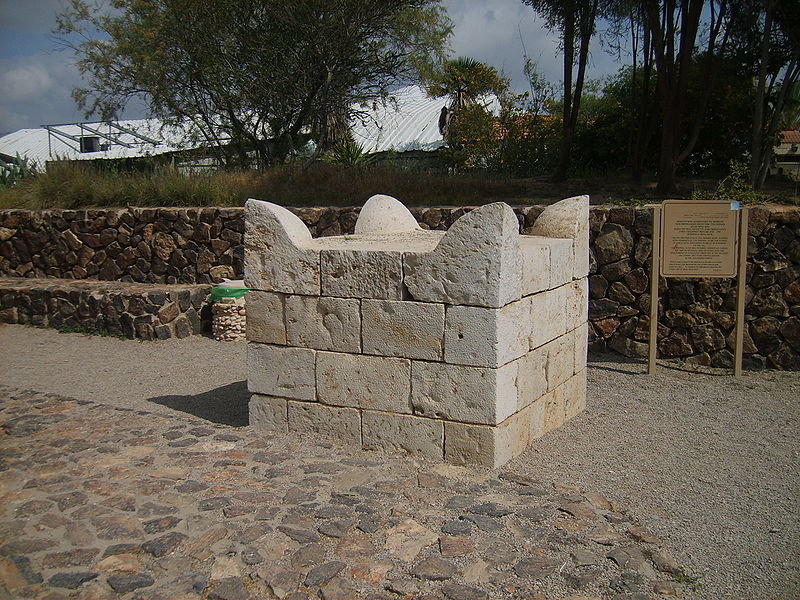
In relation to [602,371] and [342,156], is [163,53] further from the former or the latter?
[602,371]

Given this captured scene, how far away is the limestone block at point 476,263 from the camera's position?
184 inches

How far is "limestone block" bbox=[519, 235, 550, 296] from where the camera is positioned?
512 cm

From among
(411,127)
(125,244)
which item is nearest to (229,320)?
Result: (125,244)

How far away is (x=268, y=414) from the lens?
5.65 m

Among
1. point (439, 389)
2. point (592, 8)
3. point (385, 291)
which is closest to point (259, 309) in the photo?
point (385, 291)

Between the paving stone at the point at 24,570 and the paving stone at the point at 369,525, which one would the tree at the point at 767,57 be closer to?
the paving stone at the point at 369,525

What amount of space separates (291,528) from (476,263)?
1.96m

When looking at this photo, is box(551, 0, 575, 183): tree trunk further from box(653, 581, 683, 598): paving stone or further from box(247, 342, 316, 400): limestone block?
box(653, 581, 683, 598): paving stone

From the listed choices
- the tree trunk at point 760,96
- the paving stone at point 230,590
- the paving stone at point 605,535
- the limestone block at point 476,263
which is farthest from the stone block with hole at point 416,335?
the tree trunk at point 760,96

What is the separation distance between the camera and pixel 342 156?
15180 mm

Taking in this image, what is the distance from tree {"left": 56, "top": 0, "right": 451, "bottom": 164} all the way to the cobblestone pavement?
1140 cm

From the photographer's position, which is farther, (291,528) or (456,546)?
(291,528)

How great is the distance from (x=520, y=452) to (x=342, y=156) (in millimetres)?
10884

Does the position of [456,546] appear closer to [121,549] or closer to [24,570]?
[121,549]
